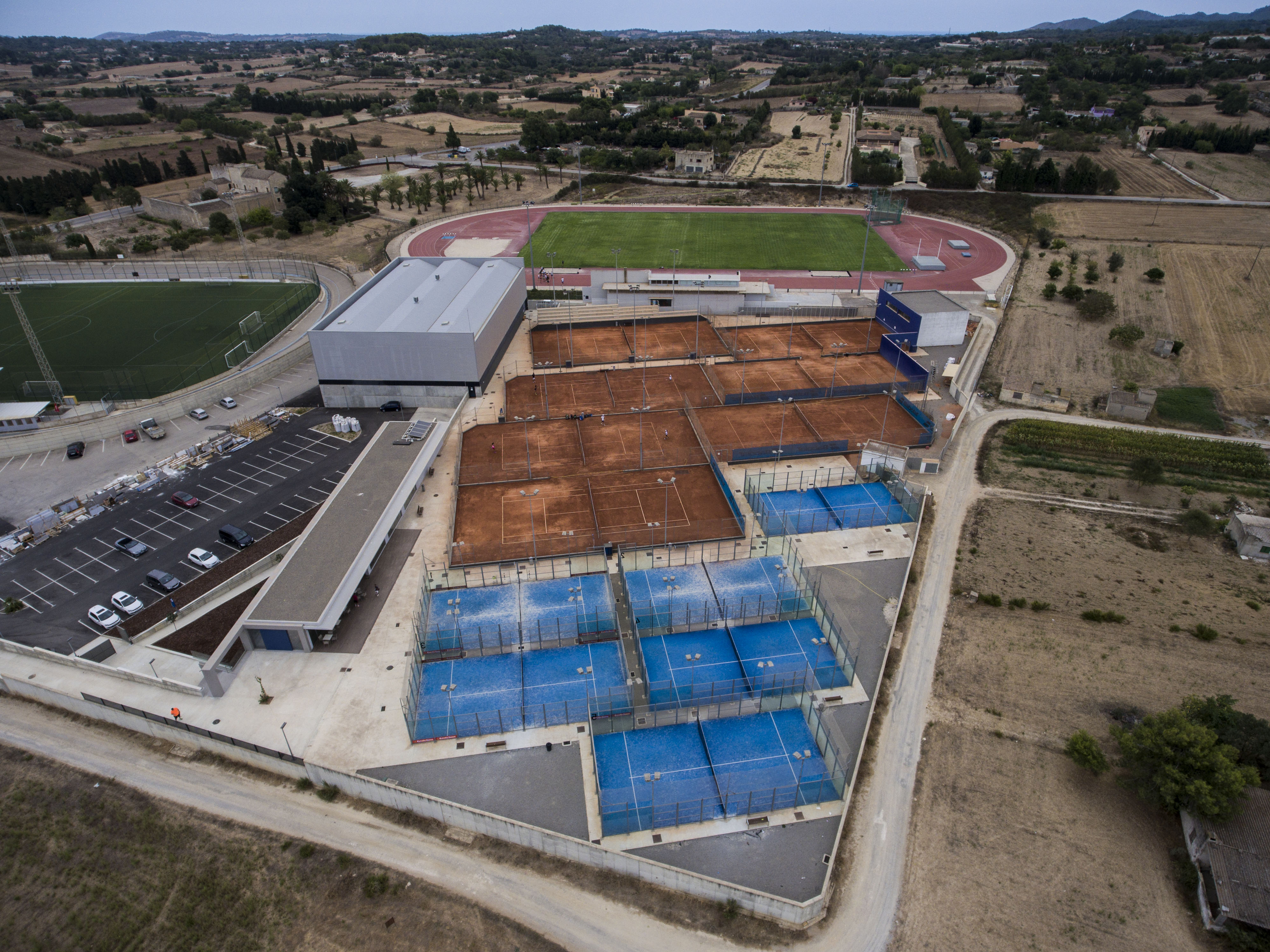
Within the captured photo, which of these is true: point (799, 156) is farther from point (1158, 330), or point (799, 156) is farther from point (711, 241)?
point (1158, 330)

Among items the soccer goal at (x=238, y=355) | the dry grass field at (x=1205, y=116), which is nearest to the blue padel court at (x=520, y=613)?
the soccer goal at (x=238, y=355)

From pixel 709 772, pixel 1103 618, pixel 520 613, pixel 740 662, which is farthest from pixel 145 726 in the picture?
pixel 1103 618

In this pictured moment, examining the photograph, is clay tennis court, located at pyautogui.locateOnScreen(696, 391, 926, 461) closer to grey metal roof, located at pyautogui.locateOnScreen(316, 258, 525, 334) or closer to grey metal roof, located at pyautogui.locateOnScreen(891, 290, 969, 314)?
grey metal roof, located at pyautogui.locateOnScreen(891, 290, 969, 314)

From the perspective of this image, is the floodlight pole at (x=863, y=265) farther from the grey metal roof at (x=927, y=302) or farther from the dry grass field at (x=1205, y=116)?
the dry grass field at (x=1205, y=116)

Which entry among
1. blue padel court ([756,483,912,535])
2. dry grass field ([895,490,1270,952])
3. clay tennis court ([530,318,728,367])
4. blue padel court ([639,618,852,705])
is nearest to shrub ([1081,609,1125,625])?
dry grass field ([895,490,1270,952])

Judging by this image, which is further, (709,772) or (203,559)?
(203,559)

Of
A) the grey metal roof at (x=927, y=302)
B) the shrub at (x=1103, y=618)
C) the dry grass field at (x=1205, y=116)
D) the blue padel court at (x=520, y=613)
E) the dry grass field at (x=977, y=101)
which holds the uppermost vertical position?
the dry grass field at (x=977, y=101)

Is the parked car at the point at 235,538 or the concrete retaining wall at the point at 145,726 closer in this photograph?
the concrete retaining wall at the point at 145,726
